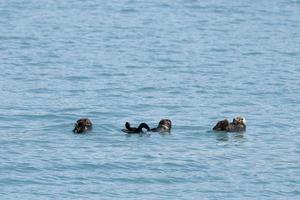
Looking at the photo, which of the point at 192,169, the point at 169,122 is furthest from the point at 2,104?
the point at 192,169

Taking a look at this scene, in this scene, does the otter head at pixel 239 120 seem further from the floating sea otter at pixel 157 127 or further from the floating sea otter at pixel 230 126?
the floating sea otter at pixel 157 127

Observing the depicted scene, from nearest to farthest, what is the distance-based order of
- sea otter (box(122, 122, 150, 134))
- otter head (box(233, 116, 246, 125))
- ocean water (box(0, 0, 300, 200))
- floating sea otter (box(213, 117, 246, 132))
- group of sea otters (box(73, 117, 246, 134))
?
1. ocean water (box(0, 0, 300, 200))
2. sea otter (box(122, 122, 150, 134))
3. group of sea otters (box(73, 117, 246, 134))
4. floating sea otter (box(213, 117, 246, 132))
5. otter head (box(233, 116, 246, 125))

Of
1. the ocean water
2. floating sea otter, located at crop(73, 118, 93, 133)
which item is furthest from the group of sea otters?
the ocean water

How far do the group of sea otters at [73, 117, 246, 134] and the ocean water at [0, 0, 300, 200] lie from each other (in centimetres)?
17

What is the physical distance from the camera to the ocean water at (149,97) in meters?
22.2

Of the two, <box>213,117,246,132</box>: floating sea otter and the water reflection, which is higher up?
<box>213,117,246,132</box>: floating sea otter

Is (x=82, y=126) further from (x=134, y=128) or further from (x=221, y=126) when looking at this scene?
(x=221, y=126)

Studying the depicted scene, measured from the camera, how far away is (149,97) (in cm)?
2948

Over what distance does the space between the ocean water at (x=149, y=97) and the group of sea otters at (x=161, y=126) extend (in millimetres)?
165

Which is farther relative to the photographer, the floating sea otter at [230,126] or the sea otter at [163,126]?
the floating sea otter at [230,126]

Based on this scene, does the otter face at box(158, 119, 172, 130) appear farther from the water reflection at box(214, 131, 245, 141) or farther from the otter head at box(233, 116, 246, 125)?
the otter head at box(233, 116, 246, 125)

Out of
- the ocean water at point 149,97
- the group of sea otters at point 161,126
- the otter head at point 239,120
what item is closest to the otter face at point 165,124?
the group of sea otters at point 161,126

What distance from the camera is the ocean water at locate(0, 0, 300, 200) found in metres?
22.2

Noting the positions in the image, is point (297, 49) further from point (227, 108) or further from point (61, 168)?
point (61, 168)
